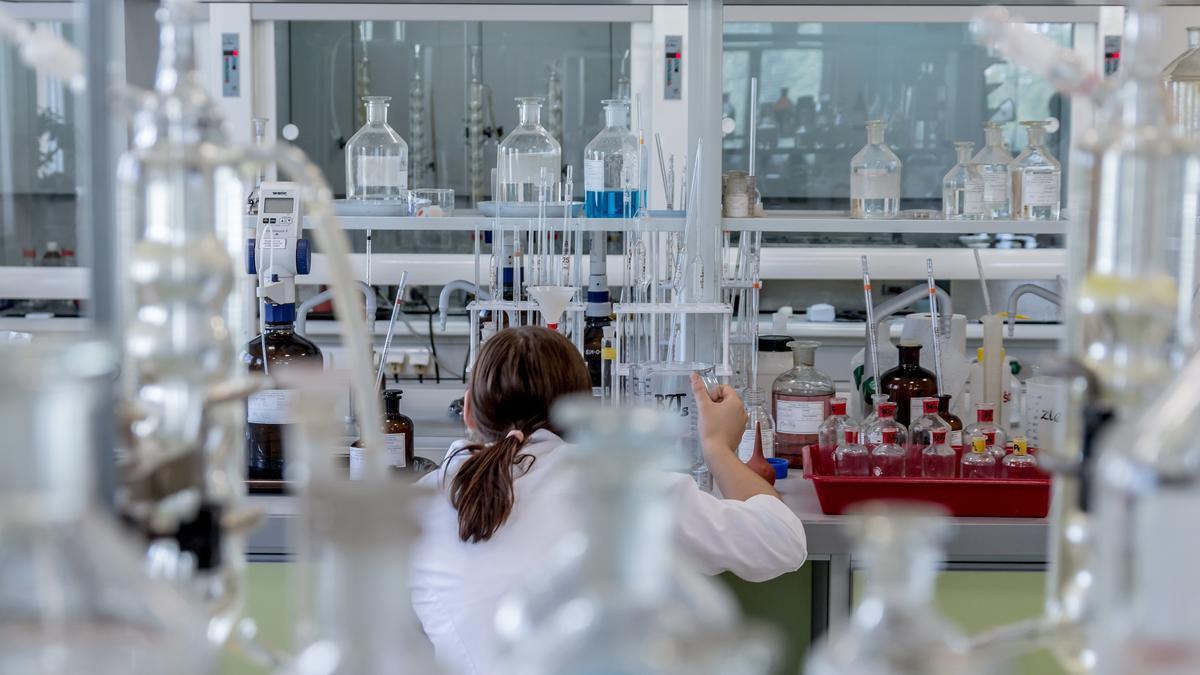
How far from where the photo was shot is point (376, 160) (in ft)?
9.15

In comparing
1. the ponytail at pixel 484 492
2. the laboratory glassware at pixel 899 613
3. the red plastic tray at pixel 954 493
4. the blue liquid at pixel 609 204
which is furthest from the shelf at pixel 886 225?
the laboratory glassware at pixel 899 613

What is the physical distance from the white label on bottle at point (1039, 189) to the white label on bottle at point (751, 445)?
0.69 metres

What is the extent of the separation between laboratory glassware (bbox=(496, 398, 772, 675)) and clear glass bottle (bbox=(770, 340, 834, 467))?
213cm

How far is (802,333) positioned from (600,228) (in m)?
1.97

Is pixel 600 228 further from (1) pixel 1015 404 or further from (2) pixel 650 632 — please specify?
(2) pixel 650 632

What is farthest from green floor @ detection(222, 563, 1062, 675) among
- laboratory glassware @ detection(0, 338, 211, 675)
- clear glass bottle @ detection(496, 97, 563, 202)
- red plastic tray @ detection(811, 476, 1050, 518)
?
laboratory glassware @ detection(0, 338, 211, 675)

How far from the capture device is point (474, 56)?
15.3 ft

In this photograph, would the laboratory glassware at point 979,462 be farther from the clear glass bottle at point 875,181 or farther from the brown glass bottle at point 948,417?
the clear glass bottle at point 875,181

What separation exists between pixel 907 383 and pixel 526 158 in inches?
35.9

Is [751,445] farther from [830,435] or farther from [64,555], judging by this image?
[64,555]

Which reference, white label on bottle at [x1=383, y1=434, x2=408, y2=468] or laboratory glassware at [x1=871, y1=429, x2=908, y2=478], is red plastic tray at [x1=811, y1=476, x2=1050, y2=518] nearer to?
laboratory glassware at [x1=871, y1=429, x2=908, y2=478]

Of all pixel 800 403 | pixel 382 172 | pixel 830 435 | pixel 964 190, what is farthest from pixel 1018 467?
pixel 382 172

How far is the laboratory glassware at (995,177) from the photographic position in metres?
2.55

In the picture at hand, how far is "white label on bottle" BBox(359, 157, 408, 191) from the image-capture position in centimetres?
279
